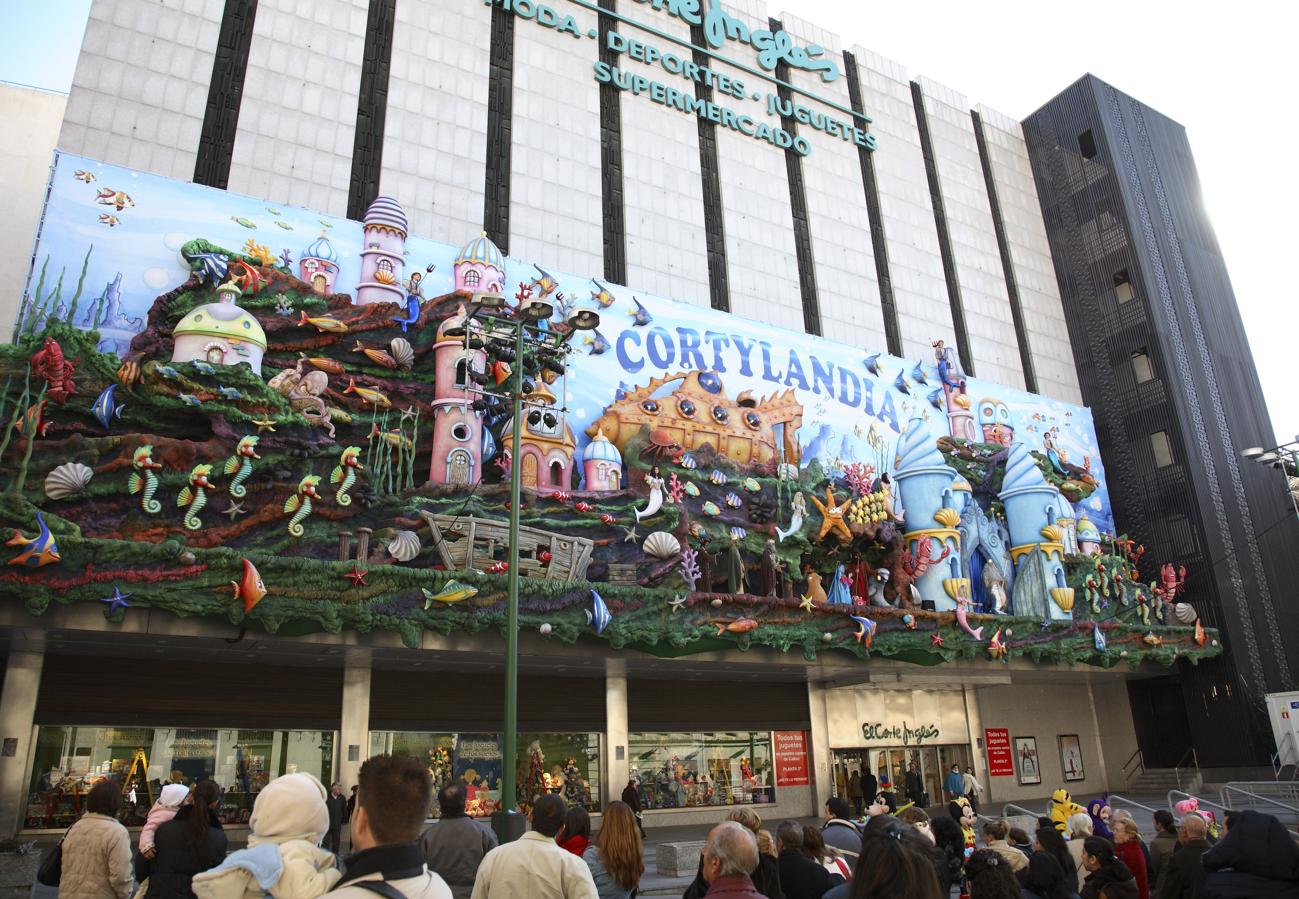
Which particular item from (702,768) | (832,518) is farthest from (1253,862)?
(702,768)

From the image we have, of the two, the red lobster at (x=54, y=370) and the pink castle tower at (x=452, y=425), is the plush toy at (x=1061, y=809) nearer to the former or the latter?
the pink castle tower at (x=452, y=425)

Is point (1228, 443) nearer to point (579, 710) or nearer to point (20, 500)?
point (579, 710)

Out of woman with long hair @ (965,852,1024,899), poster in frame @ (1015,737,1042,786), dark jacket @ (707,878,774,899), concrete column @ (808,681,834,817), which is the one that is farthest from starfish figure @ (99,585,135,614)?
poster in frame @ (1015,737,1042,786)

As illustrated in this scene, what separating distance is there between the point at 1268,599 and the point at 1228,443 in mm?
7047

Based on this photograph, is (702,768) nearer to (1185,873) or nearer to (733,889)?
(1185,873)

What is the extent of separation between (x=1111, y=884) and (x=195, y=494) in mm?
18218

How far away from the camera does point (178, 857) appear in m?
5.77

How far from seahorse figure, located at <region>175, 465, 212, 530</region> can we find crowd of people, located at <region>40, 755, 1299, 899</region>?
1333 cm

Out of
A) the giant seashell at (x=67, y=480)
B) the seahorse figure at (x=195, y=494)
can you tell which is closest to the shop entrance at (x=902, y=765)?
the seahorse figure at (x=195, y=494)

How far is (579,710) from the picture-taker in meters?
26.1

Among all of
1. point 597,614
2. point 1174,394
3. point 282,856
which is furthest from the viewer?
point 1174,394

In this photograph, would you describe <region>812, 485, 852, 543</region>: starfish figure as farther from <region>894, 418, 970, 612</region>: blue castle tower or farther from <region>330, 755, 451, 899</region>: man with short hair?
<region>330, 755, 451, 899</region>: man with short hair

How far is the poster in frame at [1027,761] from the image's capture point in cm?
3416

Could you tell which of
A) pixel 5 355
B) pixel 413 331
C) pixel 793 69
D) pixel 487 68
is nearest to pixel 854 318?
pixel 793 69
